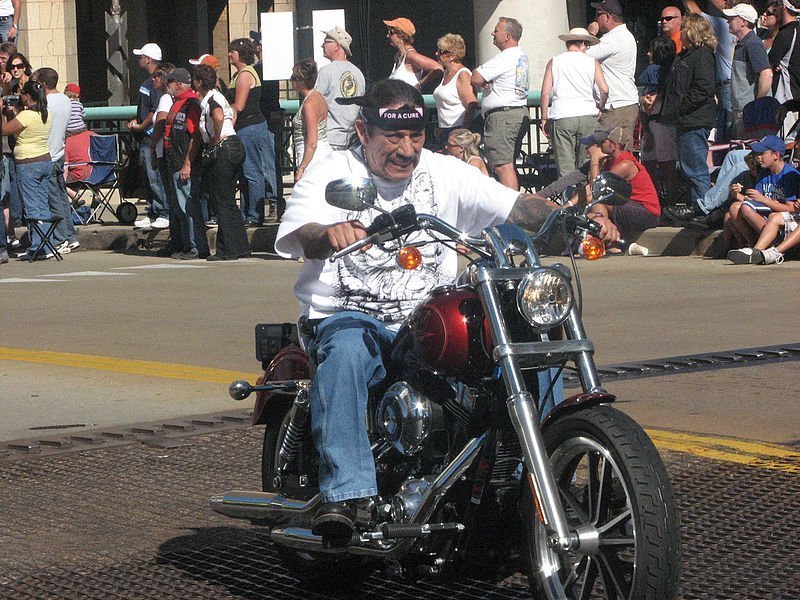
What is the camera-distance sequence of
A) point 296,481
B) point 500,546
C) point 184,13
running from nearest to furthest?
point 500,546 → point 296,481 → point 184,13

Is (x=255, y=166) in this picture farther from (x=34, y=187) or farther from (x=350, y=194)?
(x=350, y=194)

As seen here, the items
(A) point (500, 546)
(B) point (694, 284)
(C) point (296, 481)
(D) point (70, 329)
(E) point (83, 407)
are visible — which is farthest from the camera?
(B) point (694, 284)

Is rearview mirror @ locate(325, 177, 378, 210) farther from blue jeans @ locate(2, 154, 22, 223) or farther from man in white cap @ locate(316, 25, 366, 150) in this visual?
blue jeans @ locate(2, 154, 22, 223)

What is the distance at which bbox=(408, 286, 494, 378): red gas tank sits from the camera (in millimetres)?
4051

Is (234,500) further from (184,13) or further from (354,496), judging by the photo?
(184,13)

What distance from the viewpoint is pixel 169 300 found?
12.1m

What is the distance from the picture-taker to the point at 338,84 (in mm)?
15234

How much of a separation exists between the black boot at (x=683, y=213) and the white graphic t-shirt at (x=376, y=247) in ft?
31.8

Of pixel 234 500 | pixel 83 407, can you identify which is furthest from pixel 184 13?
pixel 234 500

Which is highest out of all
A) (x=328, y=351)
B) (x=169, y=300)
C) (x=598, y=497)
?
(x=328, y=351)

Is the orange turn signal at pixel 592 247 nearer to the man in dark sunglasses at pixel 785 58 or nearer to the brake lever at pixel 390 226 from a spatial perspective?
the brake lever at pixel 390 226

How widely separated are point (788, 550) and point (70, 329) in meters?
6.77

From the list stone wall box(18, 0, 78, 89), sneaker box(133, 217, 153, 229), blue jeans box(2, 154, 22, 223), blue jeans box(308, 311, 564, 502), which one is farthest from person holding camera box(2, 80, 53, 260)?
stone wall box(18, 0, 78, 89)

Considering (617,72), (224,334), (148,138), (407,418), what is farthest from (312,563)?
(148,138)
